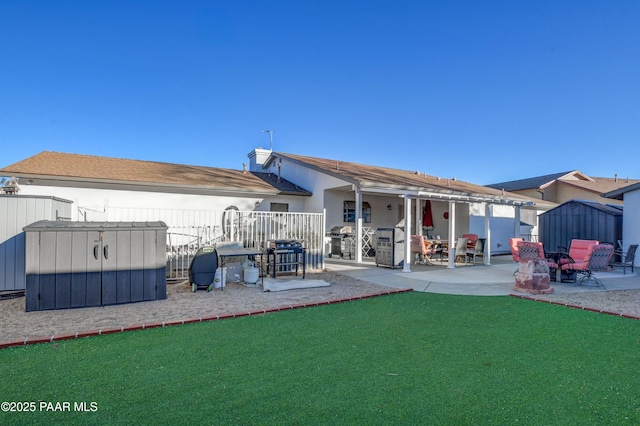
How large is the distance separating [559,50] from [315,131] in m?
12.5

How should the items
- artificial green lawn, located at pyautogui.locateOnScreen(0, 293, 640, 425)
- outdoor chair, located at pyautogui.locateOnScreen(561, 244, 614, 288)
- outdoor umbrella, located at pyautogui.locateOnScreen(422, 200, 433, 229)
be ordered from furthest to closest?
1. outdoor umbrella, located at pyautogui.locateOnScreen(422, 200, 433, 229)
2. outdoor chair, located at pyautogui.locateOnScreen(561, 244, 614, 288)
3. artificial green lawn, located at pyautogui.locateOnScreen(0, 293, 640, 425)

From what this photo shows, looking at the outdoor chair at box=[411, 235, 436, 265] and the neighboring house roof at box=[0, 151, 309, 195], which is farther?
the outdoor chair at box=[411, 235, 436, 265]

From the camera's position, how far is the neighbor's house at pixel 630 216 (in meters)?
11.7

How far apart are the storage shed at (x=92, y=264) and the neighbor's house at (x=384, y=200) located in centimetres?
734

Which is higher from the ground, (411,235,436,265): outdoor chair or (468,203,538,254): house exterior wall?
(468,203,538,254): house exterior wall

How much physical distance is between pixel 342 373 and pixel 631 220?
13965 mm

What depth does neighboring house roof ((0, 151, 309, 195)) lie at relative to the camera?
35.8ft

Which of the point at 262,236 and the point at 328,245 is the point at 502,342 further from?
the point at 328,245

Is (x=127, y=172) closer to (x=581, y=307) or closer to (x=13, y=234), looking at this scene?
(x=13, y=234)

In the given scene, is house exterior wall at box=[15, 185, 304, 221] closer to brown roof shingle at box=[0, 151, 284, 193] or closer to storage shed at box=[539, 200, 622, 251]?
brown roof shingle at box=[0, 151, 284, 193]

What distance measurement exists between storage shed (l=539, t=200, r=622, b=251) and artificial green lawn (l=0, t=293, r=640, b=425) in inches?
376

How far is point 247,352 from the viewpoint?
3.86 meters

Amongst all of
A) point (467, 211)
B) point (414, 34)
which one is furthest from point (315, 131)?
point (467, 211)

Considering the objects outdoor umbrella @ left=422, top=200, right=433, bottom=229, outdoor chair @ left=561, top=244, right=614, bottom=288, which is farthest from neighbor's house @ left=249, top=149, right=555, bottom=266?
outdoor chair @ left=561, top=244, right=614, bottom=288
